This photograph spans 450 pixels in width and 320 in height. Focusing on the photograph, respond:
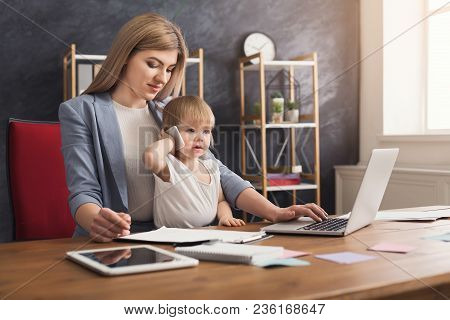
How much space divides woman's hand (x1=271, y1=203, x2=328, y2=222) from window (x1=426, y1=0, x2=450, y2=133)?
2350mm

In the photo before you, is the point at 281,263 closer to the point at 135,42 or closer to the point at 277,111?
the point at 135,42

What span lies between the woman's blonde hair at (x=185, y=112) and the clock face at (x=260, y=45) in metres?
2.05

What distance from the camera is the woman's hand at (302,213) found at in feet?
4.95

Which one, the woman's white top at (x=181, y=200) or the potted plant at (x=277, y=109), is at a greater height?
the potted plant at (x=277, y=109)

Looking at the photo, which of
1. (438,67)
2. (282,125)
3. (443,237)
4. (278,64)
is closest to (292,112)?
(282,125)

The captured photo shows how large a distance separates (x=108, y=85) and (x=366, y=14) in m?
2.70

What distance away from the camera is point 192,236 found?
1.26 meters

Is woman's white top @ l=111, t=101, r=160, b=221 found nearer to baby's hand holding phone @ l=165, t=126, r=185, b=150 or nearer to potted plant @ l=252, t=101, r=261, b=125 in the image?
baby's hand holding phone @ l=165, t=126, r=185, b=150

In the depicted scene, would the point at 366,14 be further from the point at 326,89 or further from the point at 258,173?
the point at 258,173

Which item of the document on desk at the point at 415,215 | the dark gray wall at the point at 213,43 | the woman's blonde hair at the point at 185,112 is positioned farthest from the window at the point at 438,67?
the woman's blonde hair at the point at 185,112

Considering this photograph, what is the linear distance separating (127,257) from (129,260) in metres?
0.03

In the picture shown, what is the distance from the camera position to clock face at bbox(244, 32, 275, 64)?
148 inches

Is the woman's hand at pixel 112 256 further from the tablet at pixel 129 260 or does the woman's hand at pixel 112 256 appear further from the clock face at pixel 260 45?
the clock face at pixel 260 45
